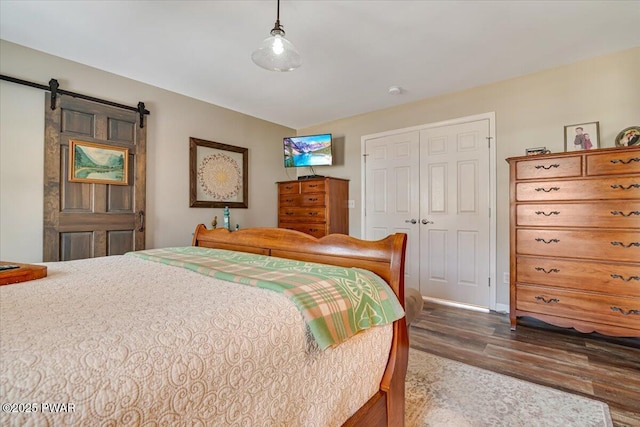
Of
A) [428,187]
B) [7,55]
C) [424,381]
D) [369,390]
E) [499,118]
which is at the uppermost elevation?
[7,55]

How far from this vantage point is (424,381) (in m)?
1.87

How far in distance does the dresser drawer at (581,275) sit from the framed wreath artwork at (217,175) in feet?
11.1

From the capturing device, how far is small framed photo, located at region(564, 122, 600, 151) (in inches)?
106

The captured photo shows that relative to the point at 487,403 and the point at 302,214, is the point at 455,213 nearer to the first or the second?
the point at 302,214

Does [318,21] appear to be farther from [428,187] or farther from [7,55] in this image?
[7,55]

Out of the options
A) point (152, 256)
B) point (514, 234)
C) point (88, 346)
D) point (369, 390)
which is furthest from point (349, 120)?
point (88, 346)

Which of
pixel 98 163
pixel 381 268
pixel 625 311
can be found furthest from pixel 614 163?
pixel 98 163

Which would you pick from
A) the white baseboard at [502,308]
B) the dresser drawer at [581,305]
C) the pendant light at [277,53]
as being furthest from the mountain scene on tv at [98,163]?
the white baseboard at [502,308]

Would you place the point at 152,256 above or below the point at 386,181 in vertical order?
below

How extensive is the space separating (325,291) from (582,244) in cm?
249

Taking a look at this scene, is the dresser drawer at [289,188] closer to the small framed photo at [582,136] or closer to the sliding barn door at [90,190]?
the sliding barn door at [90,190]

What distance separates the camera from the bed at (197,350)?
519 millimetres

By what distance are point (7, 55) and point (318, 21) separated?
Answer: 8.56ft

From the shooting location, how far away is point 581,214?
2.38 m
